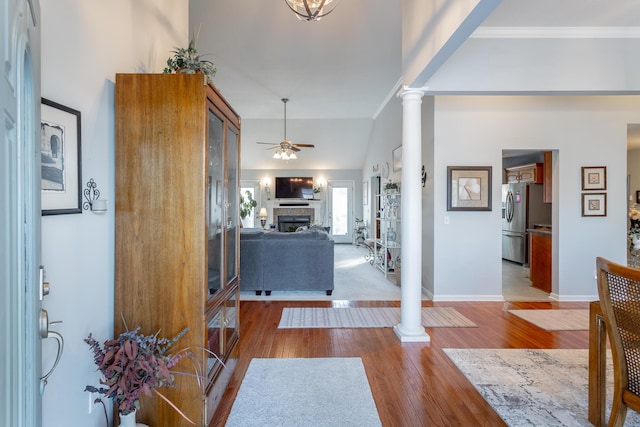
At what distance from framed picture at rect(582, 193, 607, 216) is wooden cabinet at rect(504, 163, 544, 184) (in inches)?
70.6

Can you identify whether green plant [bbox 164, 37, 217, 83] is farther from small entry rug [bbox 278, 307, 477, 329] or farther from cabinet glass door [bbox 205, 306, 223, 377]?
small entry rug [bbox 278, 307, 477, 329]

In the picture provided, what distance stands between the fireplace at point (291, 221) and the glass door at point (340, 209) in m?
0.84

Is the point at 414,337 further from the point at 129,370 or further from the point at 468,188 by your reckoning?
the point at 129,370

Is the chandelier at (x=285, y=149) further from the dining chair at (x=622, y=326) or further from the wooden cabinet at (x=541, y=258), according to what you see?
the dining chair at (x=622, y=326)

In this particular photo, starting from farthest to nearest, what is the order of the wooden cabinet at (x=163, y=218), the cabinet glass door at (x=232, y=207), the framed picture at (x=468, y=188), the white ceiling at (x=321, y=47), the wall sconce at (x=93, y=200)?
1. the framed picture at (x=468, y=188)
2. the white ceiling at (x=321, y=47)
3. the cabinet glass door at (x=232, y=207)
4. the wooden cabinet at (x=163, y=218)
5. the wall sconce at (x=93, y=200)

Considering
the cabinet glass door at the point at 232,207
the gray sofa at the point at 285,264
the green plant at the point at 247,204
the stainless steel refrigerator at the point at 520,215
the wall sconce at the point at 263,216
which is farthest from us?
the wall sconce at the point at 263,216

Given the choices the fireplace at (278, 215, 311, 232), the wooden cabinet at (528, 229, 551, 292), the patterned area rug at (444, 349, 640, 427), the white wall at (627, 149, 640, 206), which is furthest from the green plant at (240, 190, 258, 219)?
the white wall at (627, 149, 640, 206)

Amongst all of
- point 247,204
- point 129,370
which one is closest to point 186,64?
point 129,370

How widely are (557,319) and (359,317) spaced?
2.37 meters

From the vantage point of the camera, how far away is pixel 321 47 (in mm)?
4449

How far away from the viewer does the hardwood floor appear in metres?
2.11

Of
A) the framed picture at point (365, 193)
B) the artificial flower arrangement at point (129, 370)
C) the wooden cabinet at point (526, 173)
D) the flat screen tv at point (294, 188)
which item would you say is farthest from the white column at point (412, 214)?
the flat screen tv at point (294, 188)

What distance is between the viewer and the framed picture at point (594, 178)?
451 centimetres

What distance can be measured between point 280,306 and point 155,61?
309cm
